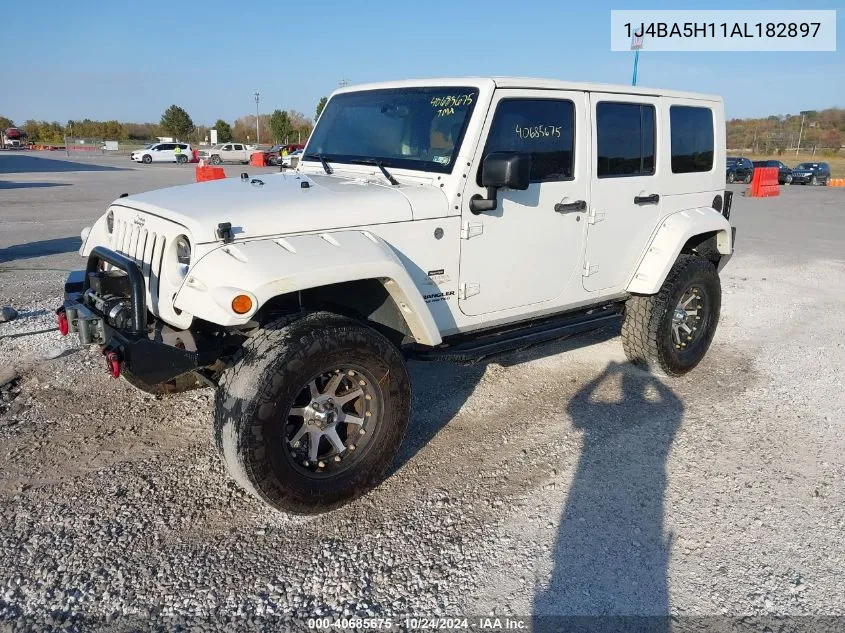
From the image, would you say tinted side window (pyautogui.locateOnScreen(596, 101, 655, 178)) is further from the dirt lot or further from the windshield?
the dirt lot

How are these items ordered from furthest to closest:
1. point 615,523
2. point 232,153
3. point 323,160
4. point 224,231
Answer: point 232,153
point 323,160
point 615,523
point 224,231

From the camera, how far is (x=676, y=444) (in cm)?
421

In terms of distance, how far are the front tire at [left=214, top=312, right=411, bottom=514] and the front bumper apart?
9.3 inches

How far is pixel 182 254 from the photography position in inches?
127

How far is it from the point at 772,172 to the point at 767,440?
22897 millimetres

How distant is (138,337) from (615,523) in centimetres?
253

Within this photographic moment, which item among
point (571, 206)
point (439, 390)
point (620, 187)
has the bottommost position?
point (439, 390)

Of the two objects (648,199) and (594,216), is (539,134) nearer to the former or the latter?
(594,216)

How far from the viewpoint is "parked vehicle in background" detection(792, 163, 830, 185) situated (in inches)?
1225

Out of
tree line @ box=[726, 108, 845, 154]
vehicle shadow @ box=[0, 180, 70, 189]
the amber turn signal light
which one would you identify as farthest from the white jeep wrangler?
tree line @ box=[726, 108, 845, 154]

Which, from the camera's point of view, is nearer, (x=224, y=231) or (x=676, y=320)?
(x=224, y=231)

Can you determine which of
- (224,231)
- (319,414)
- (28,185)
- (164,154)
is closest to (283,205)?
(224,231)

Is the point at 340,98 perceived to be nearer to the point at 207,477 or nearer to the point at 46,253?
the point at 207,477

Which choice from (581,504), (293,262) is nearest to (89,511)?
(293,262)
